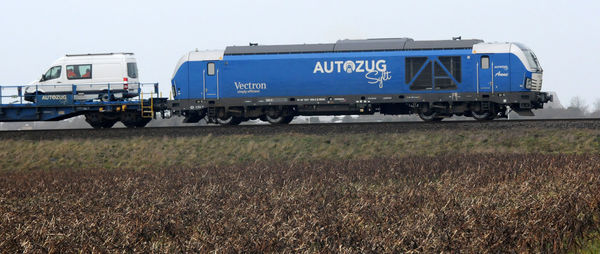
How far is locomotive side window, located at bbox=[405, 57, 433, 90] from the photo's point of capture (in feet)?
78.5

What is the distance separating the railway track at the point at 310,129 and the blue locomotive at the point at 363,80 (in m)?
1.44

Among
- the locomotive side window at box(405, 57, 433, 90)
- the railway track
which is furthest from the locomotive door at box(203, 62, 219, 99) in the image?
the locomotive side window at box(405, 57, 433, 90)

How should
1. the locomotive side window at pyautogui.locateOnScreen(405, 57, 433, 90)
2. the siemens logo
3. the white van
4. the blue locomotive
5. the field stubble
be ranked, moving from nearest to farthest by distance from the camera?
1. the field stubble
2. the blue locomotive
3. the locomotive side window at pyautogui.locateOnScreen(405, 57, 433, 90)
4. the siemens logo
5. the white van

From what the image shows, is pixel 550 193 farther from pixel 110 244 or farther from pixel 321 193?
pixel 110 244

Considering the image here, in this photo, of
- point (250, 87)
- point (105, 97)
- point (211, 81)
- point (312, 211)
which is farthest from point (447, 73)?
point (312, 211)

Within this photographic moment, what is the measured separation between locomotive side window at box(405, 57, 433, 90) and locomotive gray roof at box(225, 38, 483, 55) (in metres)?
0.51

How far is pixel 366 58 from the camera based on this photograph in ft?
78.9

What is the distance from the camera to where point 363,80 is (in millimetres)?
24203

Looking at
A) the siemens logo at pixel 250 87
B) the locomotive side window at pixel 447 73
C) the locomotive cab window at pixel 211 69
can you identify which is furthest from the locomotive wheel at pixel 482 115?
the locomotive cab window at pixel 211 69

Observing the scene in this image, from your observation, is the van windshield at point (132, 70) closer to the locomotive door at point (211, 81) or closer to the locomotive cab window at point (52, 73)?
the locomotive cab window at point (52, 73)

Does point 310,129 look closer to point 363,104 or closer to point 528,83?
point 363,104

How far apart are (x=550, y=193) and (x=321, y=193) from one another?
13.2ft

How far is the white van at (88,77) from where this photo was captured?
87.8 ft

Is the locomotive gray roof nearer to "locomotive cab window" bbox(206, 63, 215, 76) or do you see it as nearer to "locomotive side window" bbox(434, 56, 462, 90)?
"locomotive side window" bbox(434, 56, 462, 90)
